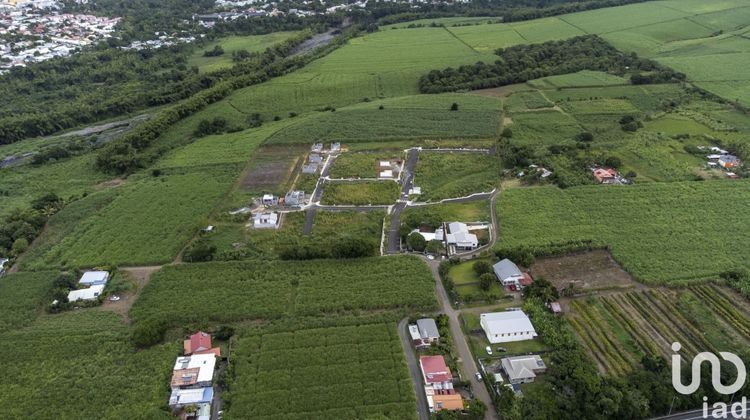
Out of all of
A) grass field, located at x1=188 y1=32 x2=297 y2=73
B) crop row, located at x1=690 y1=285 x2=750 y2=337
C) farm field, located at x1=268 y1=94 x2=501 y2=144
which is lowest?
crop row, located at x1=690 y1=285 x2=750 y2=337

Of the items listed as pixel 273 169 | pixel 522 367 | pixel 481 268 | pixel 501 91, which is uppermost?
pixel 501 91

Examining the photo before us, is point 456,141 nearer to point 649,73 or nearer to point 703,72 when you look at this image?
point 649,73

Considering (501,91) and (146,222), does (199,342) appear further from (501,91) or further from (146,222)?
(501,91)

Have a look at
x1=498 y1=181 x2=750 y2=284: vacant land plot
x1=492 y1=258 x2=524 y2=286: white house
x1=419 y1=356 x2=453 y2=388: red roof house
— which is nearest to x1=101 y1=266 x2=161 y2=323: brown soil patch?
x1=419 y1=356 x2=453 y2=388: red roof house

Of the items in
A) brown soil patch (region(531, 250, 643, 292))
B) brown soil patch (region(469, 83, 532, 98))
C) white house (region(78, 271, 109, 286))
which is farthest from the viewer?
brown soil patch (region(469, 83, 532, 98))

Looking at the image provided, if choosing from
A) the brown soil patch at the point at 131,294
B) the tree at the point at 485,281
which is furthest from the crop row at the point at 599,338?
the brown soil patch at the point at 131,294

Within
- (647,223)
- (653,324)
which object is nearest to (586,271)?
(653,324)

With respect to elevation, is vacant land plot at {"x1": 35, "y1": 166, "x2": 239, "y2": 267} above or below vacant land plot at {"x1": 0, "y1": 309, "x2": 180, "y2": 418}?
above

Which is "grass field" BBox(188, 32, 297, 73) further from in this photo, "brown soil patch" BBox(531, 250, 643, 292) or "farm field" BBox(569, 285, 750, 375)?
"farm field" BBox(569, 285, 750, 375)
